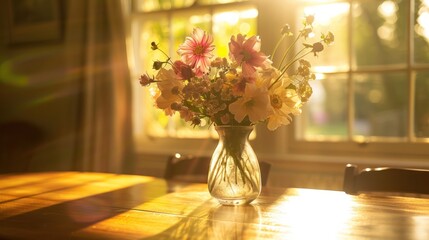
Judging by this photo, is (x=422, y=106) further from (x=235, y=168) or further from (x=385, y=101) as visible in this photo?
(x=385, y=101)

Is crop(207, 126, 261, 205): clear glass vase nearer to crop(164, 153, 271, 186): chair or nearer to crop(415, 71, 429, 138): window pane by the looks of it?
crop(164, 153, 271, 186): chair

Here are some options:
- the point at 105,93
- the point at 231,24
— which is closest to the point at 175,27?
the point at 231,24

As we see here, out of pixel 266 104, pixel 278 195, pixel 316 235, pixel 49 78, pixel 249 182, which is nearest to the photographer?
pixel 316 235

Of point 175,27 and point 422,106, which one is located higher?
point 175,27

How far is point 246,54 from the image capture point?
1.21m

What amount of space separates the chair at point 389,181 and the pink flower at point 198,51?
0.60 m

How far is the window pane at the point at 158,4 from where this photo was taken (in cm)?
279

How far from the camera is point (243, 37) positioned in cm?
122

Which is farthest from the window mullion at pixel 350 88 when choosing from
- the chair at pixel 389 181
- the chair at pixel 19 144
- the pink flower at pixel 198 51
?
the chair at pixel 19 144

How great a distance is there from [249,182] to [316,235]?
0.32 metres

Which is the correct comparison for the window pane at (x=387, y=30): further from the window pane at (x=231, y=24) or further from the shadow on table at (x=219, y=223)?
the shadow on table at (x=219, y=223)

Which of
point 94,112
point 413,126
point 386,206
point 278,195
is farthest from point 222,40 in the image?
point 386,206

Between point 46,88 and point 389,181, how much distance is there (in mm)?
2107

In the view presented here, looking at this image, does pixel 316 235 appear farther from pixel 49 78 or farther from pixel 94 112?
pixel 49 78
